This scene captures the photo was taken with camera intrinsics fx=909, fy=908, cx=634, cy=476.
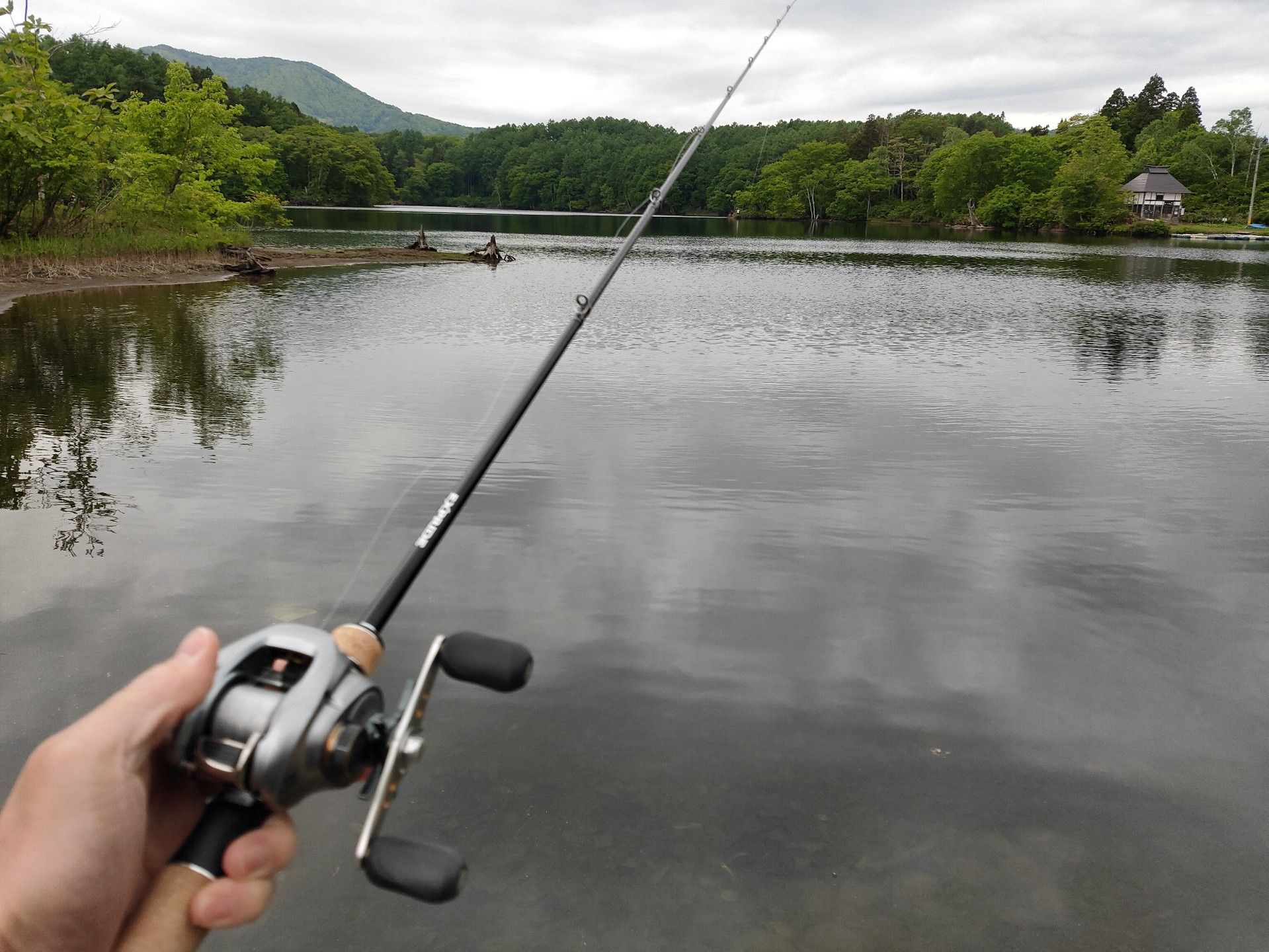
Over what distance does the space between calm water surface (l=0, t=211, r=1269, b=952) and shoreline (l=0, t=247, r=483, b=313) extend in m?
10.4

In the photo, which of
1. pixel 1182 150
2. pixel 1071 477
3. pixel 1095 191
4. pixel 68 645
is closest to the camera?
pixel 68 645

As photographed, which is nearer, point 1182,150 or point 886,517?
point 886,517

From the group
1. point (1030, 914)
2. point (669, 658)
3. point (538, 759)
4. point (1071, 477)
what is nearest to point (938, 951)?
point (1030, 914)

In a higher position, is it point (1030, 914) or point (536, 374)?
point (536, 374)

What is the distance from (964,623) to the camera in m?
7.20

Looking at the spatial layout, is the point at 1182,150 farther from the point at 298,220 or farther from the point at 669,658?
the point at 669,658

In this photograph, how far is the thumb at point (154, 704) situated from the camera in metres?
1.59

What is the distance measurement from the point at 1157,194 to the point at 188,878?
13381 centimetres

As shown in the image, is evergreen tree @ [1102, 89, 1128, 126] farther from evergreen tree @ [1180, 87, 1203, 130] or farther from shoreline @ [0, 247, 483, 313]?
shoreline @ [0, 247, 483, 313]

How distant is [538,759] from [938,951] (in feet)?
7.64

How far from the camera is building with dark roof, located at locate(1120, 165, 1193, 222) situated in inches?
4402

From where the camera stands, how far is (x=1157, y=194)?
113 metres

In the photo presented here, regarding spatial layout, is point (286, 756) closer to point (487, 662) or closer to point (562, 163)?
point (487, 662)

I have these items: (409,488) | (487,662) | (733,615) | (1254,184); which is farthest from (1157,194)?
(487,662)
